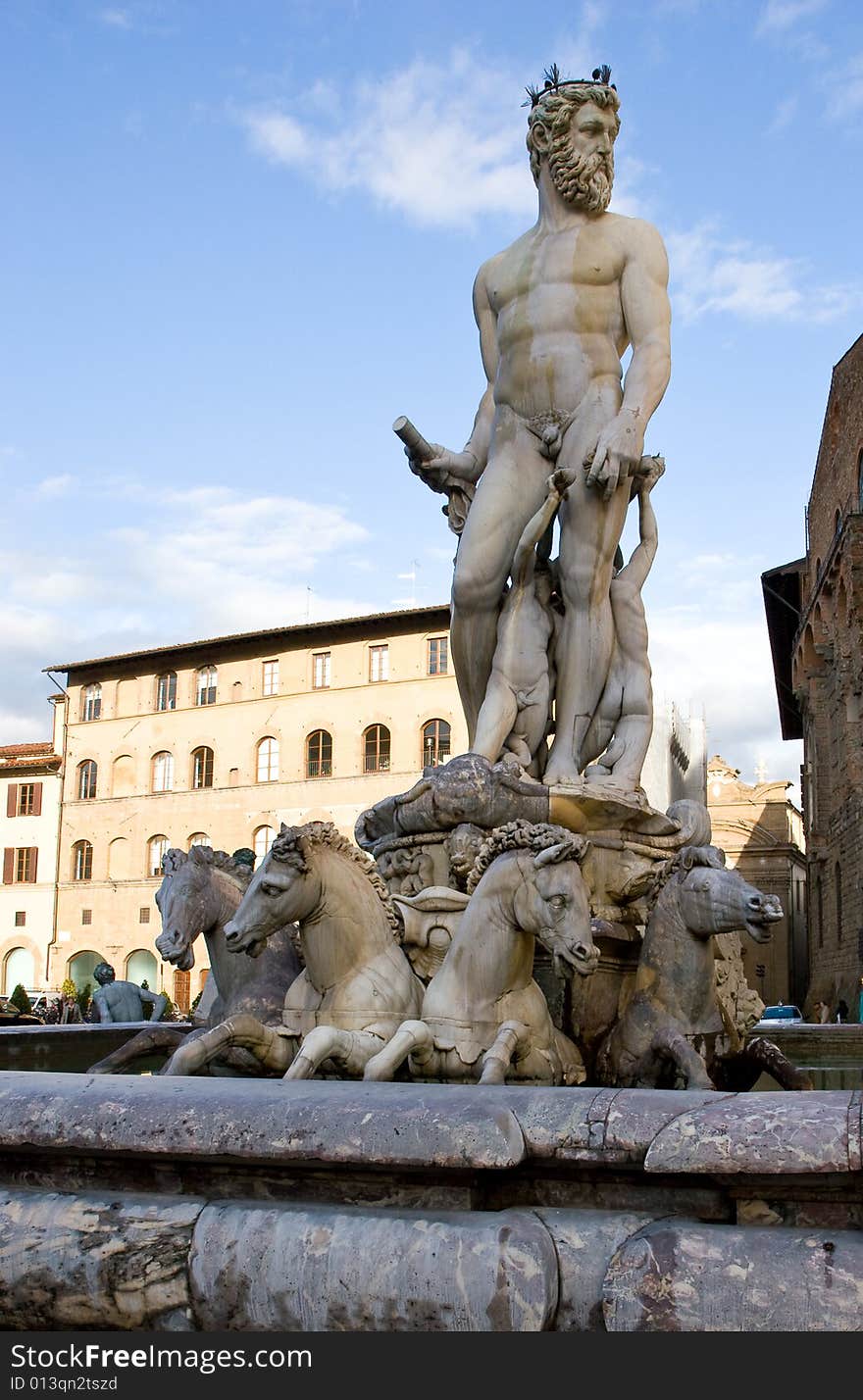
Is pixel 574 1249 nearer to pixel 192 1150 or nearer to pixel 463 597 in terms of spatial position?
Answer: pixel 192 1150

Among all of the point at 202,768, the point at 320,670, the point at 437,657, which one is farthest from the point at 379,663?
the point at 202,768

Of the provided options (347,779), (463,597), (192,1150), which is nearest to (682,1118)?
(192,1150)

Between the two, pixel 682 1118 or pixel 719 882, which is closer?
pixel 682 1118

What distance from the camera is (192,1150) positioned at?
10.3ft

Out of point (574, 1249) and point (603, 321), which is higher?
point (603, 321)

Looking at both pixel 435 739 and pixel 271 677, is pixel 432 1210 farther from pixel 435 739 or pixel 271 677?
pixel 271 677

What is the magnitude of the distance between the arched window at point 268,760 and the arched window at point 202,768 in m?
2.05

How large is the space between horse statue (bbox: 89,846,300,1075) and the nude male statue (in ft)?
4.47

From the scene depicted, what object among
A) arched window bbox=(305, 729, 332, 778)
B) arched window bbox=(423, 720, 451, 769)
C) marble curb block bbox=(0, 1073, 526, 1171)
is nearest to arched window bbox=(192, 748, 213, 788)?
arched window bbox=(305, 729, 332, 778)

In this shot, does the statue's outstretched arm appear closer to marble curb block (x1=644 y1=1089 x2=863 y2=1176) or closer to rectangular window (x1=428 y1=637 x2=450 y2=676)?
marble curb block (x1=644 y1=1089 x2=863 y2=1176)

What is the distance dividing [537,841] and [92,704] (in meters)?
46.4

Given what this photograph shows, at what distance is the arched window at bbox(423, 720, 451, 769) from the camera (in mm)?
41500

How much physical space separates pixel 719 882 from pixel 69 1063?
4371mm

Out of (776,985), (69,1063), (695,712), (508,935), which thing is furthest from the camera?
(776,985)
